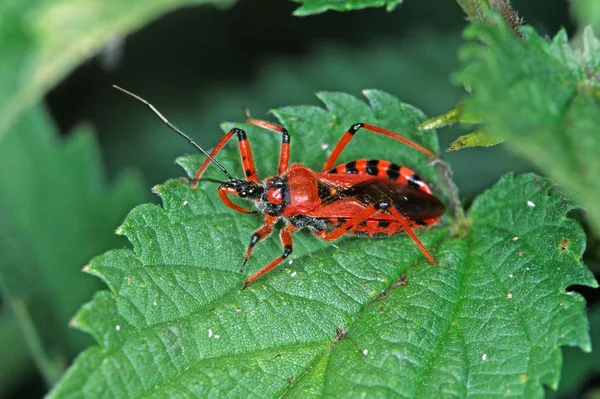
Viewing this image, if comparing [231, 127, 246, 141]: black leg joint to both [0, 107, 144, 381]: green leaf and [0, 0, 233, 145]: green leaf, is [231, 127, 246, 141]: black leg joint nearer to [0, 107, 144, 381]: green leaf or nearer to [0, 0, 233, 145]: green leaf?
[0, 0, 233, 145]: green leaf

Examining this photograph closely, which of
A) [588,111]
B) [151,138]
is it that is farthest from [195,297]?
[151,138]

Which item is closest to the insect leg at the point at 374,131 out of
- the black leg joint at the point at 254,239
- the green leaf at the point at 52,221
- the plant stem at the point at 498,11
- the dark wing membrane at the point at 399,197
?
the dark wing membrane at the point at 399,197

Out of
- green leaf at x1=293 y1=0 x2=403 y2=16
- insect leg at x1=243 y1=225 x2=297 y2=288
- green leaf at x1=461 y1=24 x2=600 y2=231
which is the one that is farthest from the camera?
insect leg at x1=243 y1=225 x2=297 y2=288

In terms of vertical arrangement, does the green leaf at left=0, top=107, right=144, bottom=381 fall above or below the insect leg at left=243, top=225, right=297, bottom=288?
above

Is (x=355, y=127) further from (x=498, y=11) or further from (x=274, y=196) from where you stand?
(x=498, y=11)

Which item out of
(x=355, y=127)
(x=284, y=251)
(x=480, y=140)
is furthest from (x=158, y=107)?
(x=480, y=140)

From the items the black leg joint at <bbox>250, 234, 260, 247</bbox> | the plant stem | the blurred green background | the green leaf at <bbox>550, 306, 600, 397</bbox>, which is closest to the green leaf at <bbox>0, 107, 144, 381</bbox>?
the blurred green background
